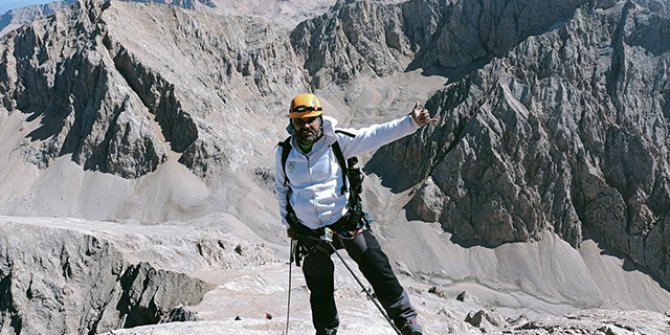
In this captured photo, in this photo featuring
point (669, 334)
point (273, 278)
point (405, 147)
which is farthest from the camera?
point (405, 147)

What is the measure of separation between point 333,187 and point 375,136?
0.86 m

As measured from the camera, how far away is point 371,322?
48.3 ft

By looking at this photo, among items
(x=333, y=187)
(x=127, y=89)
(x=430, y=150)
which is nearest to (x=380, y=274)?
(x=333, y=187)

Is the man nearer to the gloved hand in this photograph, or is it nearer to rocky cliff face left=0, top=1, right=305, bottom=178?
the gloved hand

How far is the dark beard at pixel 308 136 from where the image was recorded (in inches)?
281

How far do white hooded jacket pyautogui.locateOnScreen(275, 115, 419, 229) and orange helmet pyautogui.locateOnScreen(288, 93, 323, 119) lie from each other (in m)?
0.18

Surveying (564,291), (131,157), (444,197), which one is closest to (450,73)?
(444,197)

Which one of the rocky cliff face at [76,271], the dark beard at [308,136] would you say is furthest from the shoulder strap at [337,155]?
the rocky cliff face at [76,271]

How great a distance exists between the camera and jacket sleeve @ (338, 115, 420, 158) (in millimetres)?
7043

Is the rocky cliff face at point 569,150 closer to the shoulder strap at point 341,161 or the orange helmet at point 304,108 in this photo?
the shoulder strap at point 341,161

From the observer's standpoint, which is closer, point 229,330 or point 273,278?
point 229,330

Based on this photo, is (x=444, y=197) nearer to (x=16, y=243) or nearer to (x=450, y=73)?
(x=450, y=73)

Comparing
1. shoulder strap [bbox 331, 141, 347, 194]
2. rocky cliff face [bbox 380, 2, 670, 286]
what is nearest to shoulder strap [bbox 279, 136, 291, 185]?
shoulder strap [bbox 331, 141, 347, 194]

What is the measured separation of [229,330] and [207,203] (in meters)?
76.1
